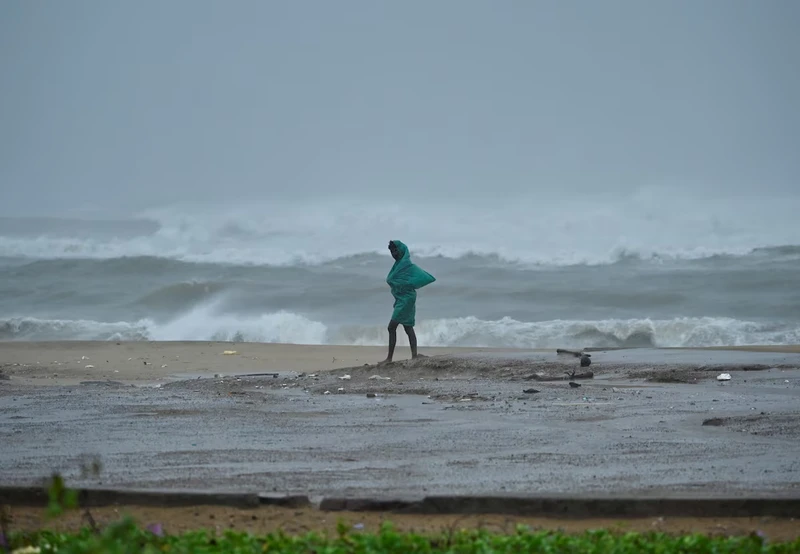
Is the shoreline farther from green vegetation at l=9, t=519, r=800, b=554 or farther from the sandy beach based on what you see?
green vegetation at l=9, t=519, r=800, b=554

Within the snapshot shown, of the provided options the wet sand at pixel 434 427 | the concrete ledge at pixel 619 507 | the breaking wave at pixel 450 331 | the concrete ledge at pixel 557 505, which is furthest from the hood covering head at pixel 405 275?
the concrete ledge at pixel 619 507

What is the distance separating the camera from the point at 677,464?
7.61m

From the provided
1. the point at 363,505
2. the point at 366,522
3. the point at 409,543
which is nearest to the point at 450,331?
the point at 363,505

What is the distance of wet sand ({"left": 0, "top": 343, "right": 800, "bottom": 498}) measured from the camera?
7.13 m

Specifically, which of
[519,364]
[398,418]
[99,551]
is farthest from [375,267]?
[99,551]

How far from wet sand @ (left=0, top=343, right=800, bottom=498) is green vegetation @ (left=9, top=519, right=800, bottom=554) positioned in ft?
3.92

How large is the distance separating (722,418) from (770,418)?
42 centimetres

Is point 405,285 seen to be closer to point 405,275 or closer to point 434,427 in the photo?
point 405,275

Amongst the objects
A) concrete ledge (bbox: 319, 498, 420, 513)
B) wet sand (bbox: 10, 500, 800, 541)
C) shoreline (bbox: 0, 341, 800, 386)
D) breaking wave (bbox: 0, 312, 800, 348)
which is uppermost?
breaking wave (bbox: 0, 312, 800, 348)

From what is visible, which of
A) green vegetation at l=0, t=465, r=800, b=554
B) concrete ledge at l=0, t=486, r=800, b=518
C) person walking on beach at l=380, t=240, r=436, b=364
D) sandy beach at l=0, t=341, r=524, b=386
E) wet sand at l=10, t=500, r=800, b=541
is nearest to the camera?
green vegetation at l=0, t=465, r=800, b=554

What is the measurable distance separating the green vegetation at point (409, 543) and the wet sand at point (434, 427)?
1.20m

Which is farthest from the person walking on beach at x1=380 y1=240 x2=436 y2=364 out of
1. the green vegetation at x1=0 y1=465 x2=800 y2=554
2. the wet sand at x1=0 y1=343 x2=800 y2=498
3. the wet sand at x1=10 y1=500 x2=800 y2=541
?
the green vegetation at x1=0 y1=465 x2=800 y2=554

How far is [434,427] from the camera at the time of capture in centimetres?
1005

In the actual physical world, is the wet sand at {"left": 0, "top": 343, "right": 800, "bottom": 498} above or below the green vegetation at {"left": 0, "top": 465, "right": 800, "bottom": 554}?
above
